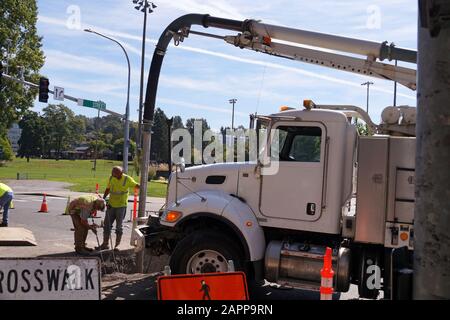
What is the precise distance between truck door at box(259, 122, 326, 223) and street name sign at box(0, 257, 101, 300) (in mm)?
3121

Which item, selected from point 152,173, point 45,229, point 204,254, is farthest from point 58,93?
point 152,173

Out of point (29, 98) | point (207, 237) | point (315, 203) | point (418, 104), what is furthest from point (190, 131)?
→ point (29, 98)

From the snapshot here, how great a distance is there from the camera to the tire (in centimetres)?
666

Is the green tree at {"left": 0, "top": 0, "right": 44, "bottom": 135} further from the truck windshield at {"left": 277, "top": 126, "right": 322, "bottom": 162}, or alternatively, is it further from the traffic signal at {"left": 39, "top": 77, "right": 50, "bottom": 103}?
the truck windshield at {"left": 277, "top": 126, "right": 322, "bottom": 162}

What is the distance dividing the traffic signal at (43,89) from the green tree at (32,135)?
4130 inches

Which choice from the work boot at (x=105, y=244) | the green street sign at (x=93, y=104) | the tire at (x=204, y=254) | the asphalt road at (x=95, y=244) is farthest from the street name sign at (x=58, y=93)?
the tire at (x=204, y=254)

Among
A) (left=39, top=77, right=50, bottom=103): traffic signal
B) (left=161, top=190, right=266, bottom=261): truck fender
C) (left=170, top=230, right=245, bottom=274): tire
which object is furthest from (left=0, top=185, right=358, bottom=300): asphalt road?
(left=39, top=77, right=50, bottom=103): traffic signal

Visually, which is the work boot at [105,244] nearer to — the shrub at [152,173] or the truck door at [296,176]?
the truck door at [296,176]

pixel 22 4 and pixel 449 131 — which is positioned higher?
pixel 22 4

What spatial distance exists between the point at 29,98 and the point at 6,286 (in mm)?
36011

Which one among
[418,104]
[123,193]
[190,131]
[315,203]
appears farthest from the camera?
[123,193]

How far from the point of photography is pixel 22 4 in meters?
37.2

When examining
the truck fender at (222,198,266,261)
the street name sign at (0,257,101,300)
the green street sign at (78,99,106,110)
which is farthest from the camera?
the green street sign at (78,99,106,110)
